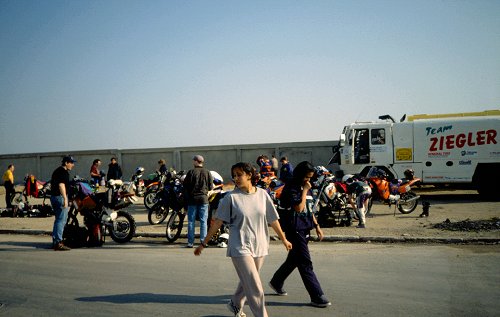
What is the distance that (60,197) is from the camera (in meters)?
9.17

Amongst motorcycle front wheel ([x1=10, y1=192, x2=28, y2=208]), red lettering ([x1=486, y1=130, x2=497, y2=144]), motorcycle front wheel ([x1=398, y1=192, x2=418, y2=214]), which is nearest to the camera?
motorcycle front wheel ([x1=398, y1=192, x2=418, y2=214])

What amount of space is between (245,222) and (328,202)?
7.18m


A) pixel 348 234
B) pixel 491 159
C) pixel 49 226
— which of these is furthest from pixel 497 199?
pixel 49 226

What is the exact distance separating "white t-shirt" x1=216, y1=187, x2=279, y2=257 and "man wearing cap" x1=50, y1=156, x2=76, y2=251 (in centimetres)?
594

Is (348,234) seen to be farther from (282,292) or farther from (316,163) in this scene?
(316,163)

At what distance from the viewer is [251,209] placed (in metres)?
4.40

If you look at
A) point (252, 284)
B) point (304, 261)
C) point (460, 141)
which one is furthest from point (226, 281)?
point (460, 141)

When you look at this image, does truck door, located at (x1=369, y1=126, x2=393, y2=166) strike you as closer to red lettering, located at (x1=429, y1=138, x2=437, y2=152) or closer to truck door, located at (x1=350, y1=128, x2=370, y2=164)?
truck door, located at (x1=350, y1=128, x2=370, y2=164)

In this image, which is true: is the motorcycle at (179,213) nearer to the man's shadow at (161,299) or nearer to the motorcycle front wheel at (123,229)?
the motorcycle front wheel at (123,229)

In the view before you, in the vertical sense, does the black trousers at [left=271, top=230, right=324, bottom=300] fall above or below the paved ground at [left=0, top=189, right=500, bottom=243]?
above

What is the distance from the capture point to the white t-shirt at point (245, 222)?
4320 mm

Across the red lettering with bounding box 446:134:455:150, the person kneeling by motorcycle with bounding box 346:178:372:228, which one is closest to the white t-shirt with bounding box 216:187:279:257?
the person kneeling by motorcycle with bounding box 346:178:372:228

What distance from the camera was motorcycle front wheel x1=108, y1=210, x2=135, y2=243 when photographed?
9891mm

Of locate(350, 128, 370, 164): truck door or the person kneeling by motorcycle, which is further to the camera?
locate(350, 128, 370, 164): truck door
